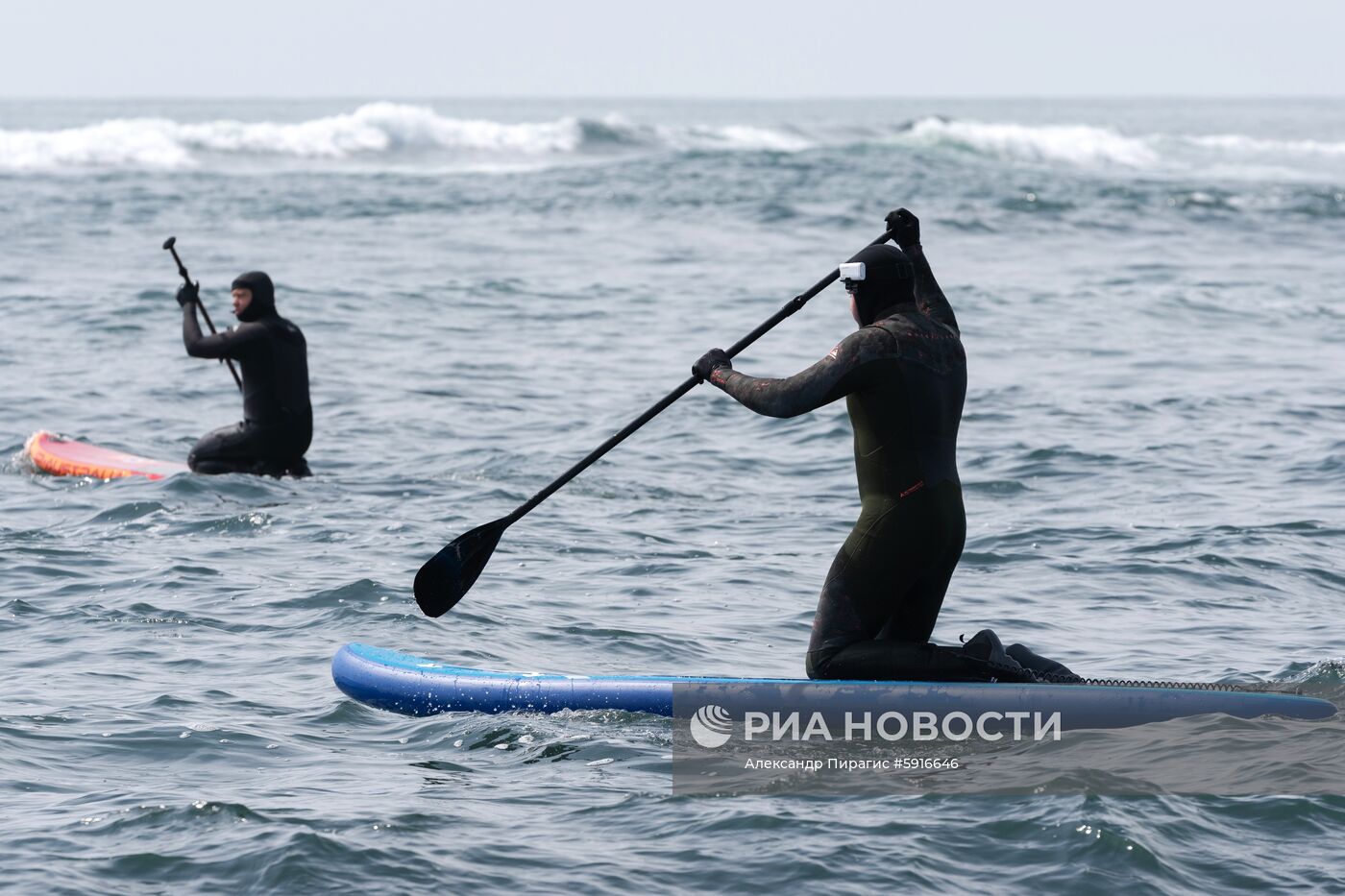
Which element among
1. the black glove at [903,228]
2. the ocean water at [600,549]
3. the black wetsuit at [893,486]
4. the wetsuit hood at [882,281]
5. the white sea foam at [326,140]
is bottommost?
the ocean water at [600,549]

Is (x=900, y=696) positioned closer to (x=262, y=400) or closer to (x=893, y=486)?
(x=893, y=486)

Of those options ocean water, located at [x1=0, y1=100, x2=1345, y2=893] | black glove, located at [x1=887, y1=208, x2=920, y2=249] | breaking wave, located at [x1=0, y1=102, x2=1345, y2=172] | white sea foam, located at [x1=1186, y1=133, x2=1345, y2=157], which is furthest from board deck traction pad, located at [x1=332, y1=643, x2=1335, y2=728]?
white sea foam, located at [x1=1186, y1=133, x2=1345, y2=157]

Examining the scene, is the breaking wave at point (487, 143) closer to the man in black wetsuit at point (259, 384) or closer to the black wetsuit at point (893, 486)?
the man in black wetsuit at point (259, 384)

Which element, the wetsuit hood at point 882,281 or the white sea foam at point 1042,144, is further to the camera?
the white sea foam at point 1042,144

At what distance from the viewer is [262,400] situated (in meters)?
12.0

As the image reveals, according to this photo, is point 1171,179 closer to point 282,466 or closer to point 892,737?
point 282,466

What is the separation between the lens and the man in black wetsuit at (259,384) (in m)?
11.7

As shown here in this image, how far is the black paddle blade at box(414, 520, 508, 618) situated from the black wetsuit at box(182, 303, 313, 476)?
15.6 feet

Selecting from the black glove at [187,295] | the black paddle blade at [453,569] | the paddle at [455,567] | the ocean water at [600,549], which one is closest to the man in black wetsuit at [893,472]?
the ocean water at [600,549]

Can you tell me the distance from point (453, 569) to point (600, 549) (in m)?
3.40

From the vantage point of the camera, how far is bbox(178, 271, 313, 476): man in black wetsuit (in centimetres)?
1173

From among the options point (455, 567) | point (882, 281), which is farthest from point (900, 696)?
point (455, 567)

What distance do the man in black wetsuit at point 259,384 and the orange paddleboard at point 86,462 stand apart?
0.29 meters

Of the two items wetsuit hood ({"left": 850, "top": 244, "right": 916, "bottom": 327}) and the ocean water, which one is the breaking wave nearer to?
the ocean water
